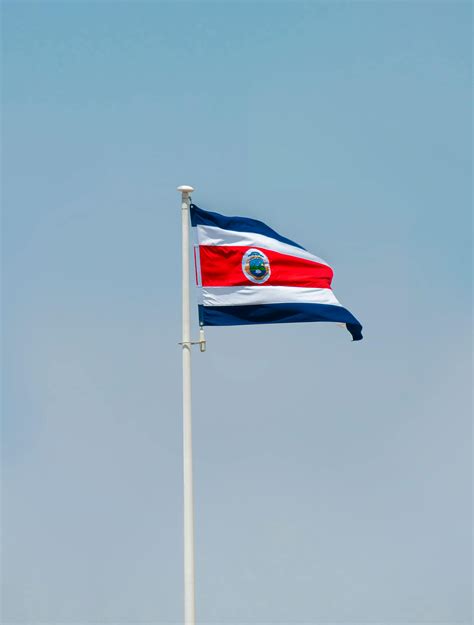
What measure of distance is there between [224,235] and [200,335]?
292 centimetres

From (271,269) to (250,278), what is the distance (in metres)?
0.75

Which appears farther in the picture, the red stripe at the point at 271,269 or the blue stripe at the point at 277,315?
the red stripe at the point at 271,269

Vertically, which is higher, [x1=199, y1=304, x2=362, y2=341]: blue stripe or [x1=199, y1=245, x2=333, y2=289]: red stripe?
[x1=199, y1=245, x2=333, y2=289]: red stripe

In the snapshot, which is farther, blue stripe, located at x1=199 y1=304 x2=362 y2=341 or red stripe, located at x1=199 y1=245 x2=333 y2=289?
red stripe, located at x1=199 y1=245 x2=333 y2=289

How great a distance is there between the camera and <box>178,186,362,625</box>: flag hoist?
29328 mm

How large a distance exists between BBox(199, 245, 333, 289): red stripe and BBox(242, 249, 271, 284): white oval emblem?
3.5 inches

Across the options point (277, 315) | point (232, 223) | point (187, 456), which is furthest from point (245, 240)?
point (187, 456)

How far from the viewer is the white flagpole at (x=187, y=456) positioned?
88.3 ft

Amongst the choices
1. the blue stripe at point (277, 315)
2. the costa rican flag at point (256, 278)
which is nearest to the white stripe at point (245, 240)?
the costa rican flag at point (256, 278)

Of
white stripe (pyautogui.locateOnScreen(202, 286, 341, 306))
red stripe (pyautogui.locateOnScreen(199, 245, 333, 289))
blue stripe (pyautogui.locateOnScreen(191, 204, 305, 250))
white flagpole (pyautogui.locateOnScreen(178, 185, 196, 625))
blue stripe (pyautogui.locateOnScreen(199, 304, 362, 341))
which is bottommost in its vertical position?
white flagpole (pyautogui.locateOnScreen(178, 185, 196, 625))

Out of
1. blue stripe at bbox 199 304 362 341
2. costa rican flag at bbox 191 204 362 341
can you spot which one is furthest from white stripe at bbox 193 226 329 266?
blue stripe at bbox 199 304 362 341

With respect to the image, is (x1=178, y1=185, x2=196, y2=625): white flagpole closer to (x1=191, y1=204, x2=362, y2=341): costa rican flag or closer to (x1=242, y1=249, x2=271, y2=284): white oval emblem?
(x1=191, y1=204, x2=362, y2=341): costa rican flag

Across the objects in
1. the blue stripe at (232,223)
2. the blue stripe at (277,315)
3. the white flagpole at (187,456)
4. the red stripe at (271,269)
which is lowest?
the white flagpole at (187,456)

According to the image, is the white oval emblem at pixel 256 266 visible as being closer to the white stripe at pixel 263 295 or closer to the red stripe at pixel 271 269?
the red stripe at pixel 271 269
